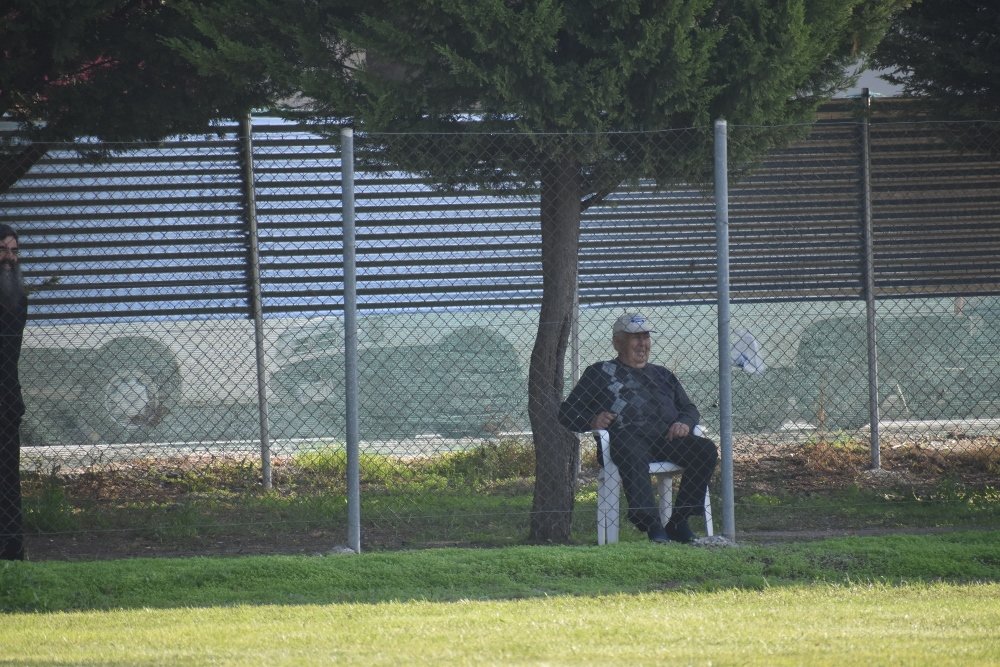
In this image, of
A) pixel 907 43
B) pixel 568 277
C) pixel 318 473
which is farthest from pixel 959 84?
pixel 318 473

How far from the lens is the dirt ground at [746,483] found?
25.5 feet

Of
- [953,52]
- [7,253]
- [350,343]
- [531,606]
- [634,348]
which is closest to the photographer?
[531,606]

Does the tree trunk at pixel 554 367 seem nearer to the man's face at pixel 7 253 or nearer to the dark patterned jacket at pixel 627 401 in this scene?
the dark patterned jacket at pixel 627 401

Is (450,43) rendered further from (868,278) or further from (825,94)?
(868,278)

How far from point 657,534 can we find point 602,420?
70 centimetres

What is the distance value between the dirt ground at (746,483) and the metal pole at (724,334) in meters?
0.86

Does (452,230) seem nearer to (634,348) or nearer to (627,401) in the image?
(634,348)

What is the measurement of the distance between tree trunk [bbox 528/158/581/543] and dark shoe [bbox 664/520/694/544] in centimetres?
78

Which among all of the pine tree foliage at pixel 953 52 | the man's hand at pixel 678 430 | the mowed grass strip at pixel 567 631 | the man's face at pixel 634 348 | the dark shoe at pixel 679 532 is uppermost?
the pine tree foliage at pixel 953 52

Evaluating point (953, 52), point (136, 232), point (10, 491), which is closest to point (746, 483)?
point (953, 52)

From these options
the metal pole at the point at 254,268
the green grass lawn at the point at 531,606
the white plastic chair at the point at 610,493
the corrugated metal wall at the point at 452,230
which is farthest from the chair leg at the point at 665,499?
the metal pole at the point at 254,268

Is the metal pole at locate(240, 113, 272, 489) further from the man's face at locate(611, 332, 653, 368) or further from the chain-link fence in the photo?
the man's face at locate(611, 332, 653, 368)

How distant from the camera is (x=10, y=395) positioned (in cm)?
708

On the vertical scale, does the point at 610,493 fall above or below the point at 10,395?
below
